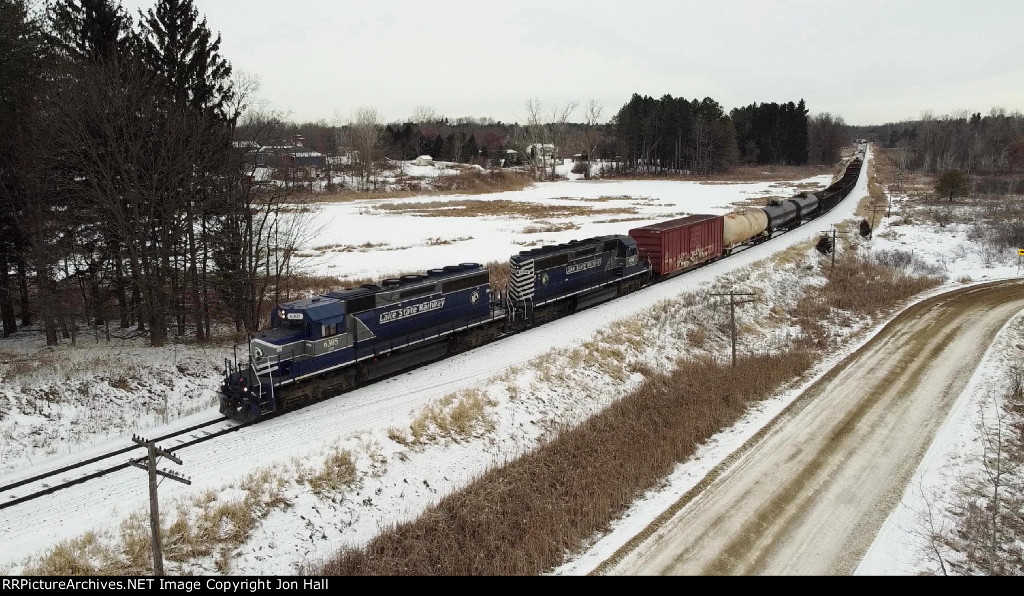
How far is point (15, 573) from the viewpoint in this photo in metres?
11.3

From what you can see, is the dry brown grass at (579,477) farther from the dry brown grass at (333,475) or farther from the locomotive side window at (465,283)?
the locomotive side window at (465,283)

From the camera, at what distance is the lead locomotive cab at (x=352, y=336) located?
18.0 metres

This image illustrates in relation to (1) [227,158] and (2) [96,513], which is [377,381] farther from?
(1) [227,158]

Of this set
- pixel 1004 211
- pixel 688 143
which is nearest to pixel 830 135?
pixel 688 143

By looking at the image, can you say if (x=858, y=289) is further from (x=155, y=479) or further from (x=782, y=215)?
(x=155, y=479)

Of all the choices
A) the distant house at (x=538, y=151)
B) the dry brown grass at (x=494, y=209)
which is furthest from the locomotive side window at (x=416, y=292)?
the distant house at (x=538, y=151)

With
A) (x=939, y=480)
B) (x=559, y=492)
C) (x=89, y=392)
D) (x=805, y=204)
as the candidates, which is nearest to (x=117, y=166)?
(x=89, y=392)

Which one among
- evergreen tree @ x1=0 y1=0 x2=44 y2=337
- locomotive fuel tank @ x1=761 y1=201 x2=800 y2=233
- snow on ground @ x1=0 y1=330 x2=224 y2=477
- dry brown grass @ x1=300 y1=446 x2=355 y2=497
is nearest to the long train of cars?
snow on ground @ x1=0 y1=330 x2=224 y2=477

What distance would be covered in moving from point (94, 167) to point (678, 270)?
2929 cm

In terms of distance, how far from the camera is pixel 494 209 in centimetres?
7888

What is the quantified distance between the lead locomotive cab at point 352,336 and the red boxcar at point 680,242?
44.8 feet

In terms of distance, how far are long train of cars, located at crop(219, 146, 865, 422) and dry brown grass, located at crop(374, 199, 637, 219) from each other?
120 ft

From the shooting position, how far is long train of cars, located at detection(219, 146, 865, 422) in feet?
59.6

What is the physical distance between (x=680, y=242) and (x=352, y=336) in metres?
23.2
